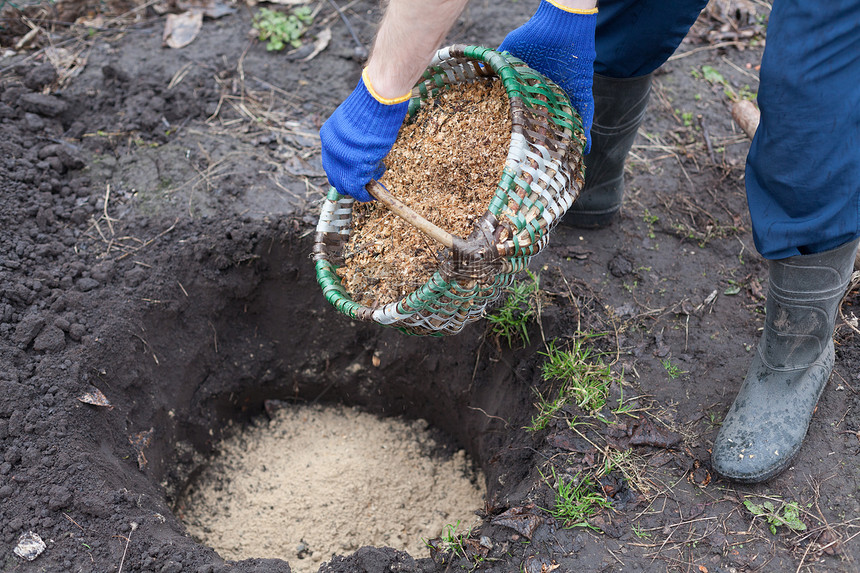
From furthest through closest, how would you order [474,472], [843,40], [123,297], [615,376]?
[474,472], [123,297], [615,376], [843,40]

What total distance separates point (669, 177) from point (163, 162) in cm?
235

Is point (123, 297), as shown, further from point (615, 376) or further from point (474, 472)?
point (615, 376)

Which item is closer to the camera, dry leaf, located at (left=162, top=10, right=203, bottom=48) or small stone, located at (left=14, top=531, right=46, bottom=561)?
small stone, located at (left=14, top=531, right=46, bottom=561)

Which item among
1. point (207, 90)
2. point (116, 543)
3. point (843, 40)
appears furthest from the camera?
point (207, 90)

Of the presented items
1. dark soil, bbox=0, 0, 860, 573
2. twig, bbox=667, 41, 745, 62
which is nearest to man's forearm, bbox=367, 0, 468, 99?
dark soil, bbox=0, 0, 860, 573

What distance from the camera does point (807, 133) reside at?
5.43ft

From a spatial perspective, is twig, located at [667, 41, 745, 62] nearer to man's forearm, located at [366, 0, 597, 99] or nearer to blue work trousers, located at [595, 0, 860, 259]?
blue work trousers, located at [595, 0, 860, 259]

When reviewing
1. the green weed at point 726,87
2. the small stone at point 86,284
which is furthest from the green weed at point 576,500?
the green weed at point 726,87

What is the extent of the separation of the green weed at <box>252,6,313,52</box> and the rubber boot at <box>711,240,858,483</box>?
2.74 m

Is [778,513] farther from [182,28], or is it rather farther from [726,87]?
[182,28]

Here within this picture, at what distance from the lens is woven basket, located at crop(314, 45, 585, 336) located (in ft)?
5.27

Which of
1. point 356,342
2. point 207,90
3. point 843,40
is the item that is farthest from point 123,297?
point 843,40

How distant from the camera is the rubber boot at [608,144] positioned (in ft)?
8.13

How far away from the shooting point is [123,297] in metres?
2.52
